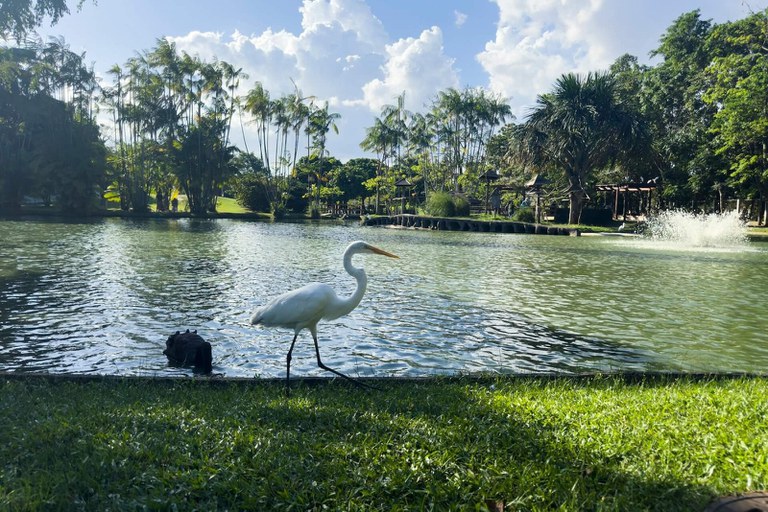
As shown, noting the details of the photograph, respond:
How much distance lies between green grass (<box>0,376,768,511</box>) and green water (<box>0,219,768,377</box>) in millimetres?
2333

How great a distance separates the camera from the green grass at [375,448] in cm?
338

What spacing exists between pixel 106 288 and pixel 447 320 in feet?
28.5

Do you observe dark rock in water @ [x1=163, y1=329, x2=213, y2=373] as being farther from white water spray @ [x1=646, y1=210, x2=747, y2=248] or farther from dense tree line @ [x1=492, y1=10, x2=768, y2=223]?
dense tree line @ [x1=492, y1=10, x2=768, y2=223]

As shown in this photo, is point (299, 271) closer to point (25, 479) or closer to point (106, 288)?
point (106, 288)

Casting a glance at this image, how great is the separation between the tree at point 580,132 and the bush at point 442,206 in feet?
28.8

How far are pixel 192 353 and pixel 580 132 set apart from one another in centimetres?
4523

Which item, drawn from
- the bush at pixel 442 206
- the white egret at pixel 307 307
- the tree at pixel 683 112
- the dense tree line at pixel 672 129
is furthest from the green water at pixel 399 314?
the bush at pixel 442 206

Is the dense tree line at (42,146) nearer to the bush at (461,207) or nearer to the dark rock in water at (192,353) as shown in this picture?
the bush at (461,207)

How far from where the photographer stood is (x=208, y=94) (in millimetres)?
67625

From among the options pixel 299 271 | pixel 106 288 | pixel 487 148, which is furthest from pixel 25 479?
pixel 487 148

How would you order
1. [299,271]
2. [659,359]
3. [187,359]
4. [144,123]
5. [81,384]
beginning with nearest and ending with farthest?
[81,384] → [187,359] → [659,359] → [299,271] → [144,123]

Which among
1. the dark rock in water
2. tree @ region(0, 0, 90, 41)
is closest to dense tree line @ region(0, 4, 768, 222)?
tree @ region(0, 0, 90, 41)

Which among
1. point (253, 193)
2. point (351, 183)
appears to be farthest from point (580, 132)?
point (351, 183)

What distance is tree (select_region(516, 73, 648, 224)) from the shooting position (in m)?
46.3
